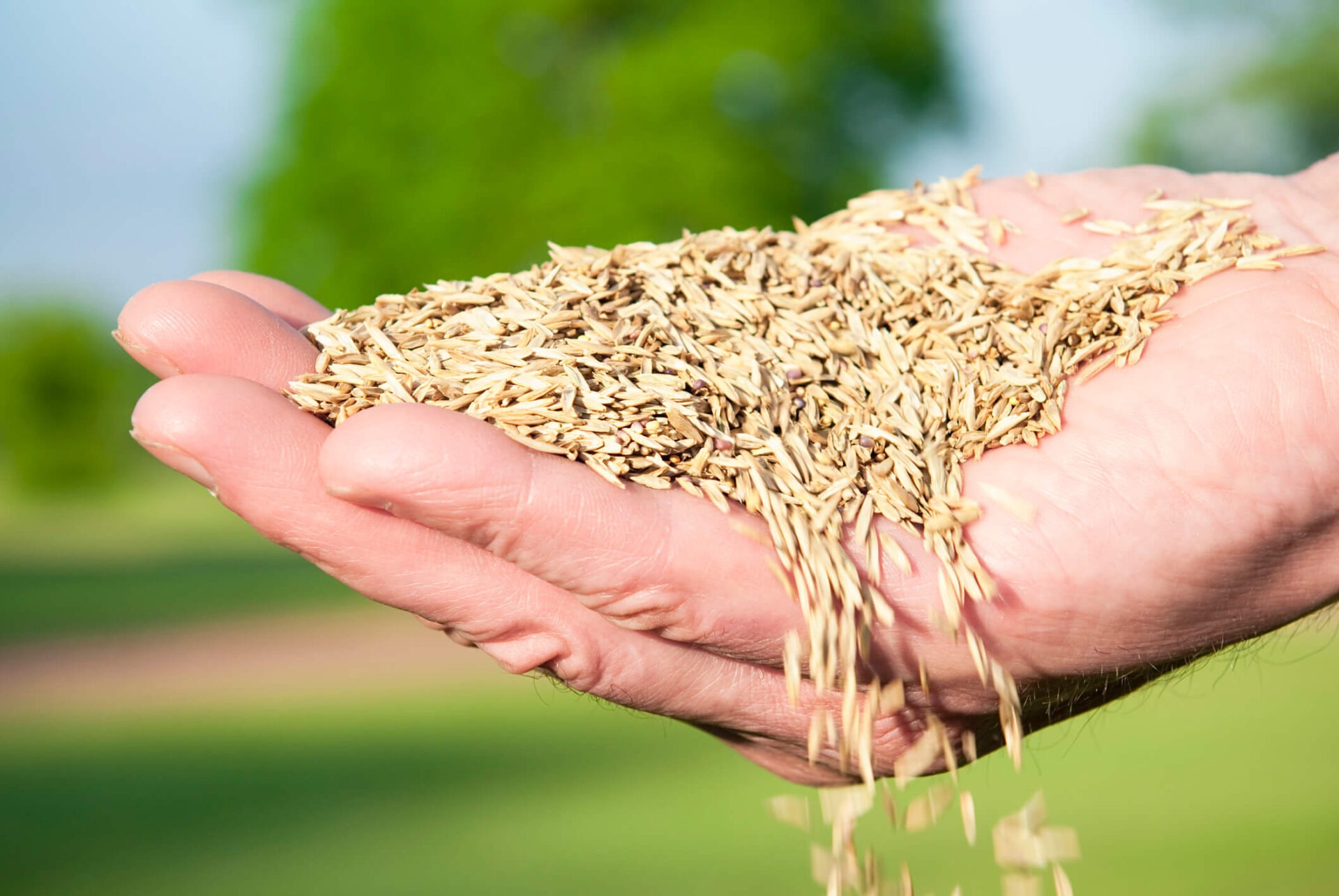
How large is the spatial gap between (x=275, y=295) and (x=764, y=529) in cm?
140

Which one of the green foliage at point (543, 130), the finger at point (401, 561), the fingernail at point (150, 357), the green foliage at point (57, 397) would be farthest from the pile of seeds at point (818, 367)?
the green foliage at point (57, 397)

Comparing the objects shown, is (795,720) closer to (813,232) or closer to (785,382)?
(785,382)

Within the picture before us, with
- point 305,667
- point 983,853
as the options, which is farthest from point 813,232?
point 305,667

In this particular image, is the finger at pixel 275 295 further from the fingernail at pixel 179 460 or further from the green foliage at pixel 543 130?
the green foliage at pixel 543 130

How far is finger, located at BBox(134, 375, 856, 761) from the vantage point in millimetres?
2176

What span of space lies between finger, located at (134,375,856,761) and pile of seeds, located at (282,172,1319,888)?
173 millimetres

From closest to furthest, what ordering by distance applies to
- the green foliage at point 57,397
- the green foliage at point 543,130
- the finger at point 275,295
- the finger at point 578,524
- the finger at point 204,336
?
1. the finger at point 578,524
2. the finger at point 204,336
3. the finger at point 275,295
4. the green foliage at point 543,130
5. the green foliage at point 57,397

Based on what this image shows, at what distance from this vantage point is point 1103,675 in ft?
8.86

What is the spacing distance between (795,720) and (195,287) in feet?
5.36

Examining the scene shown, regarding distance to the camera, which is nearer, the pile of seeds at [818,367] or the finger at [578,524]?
the finger at [578,524]

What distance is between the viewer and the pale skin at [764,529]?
84.4 inches

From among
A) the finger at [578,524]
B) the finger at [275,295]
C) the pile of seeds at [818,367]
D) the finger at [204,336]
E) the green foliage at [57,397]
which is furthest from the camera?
the green foliage at [57,397]

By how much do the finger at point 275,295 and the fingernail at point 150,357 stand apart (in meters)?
0.33

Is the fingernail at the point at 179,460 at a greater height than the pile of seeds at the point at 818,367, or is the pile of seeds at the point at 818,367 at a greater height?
the pile of seeds at the point at 818,367
